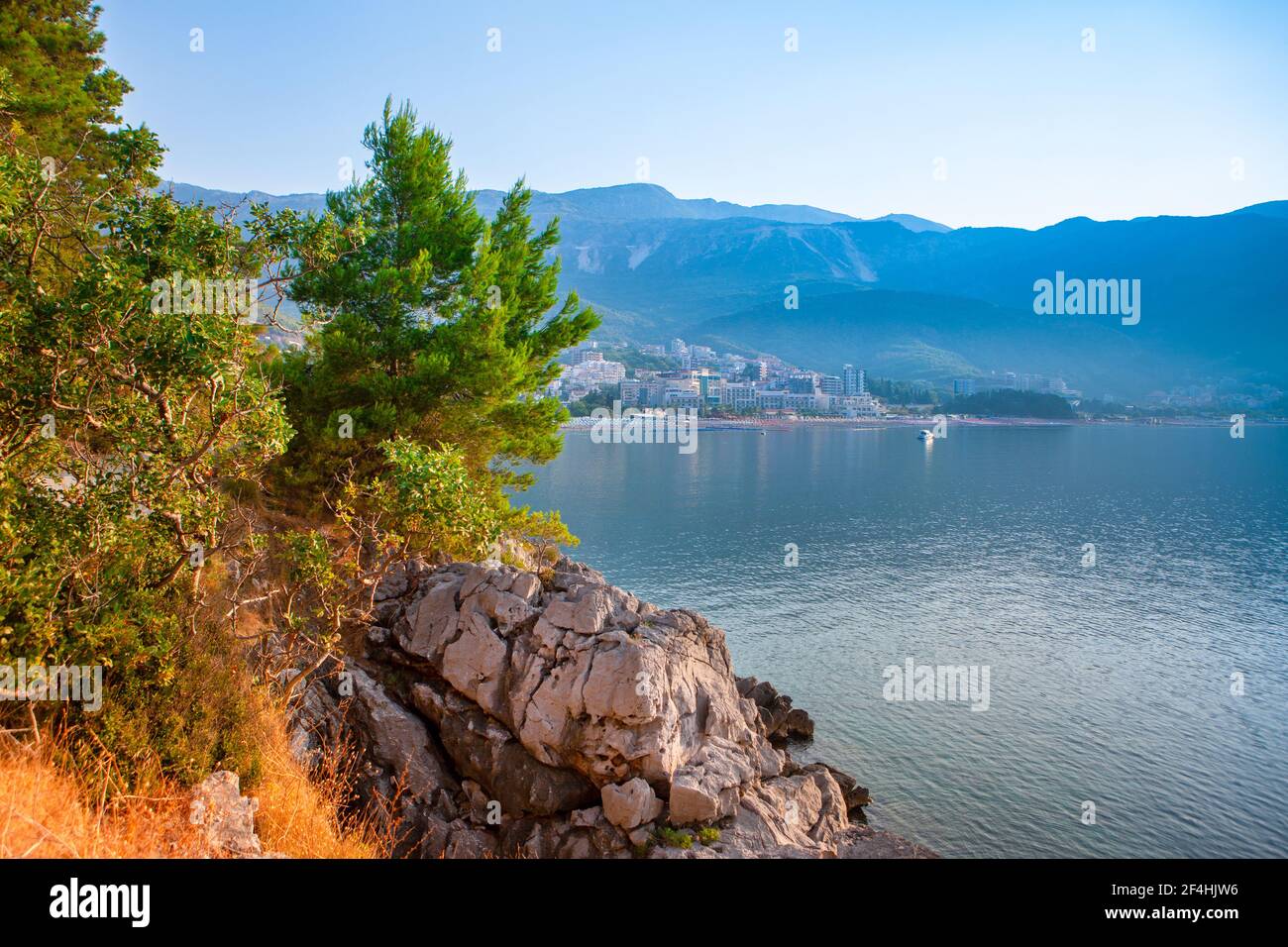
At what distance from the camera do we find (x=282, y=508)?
16172mm

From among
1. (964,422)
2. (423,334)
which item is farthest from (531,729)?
(964,422)

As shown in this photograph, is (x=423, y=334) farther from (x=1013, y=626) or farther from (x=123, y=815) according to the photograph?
(x=1013, y=626)

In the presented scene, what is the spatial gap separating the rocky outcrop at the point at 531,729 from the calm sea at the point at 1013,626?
349 inches

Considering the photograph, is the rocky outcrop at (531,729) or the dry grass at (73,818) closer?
the dry grass at (73,818)

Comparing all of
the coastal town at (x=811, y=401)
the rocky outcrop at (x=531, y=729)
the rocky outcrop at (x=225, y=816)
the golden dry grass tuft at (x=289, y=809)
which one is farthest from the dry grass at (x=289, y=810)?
the coastal town at (x=811, y=401)

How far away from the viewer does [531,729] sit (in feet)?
40.3

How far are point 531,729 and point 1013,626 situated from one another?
28996mm

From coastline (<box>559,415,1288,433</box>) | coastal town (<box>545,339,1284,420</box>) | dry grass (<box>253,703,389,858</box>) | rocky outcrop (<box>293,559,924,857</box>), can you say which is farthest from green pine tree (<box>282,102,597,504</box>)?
coastline (<box>559,415,1288,433</box>)

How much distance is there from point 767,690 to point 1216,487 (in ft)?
247

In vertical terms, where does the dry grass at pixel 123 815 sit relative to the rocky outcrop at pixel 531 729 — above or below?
above

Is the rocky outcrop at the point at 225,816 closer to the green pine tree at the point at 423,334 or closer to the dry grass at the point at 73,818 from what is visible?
the dry grass at the point at 73,818

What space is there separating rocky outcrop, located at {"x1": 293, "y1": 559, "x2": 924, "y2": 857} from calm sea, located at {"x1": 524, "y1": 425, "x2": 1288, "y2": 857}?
8861 mm

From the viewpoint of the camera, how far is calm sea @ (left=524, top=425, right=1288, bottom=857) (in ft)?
65.0

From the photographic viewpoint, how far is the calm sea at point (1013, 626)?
65.0 ft
